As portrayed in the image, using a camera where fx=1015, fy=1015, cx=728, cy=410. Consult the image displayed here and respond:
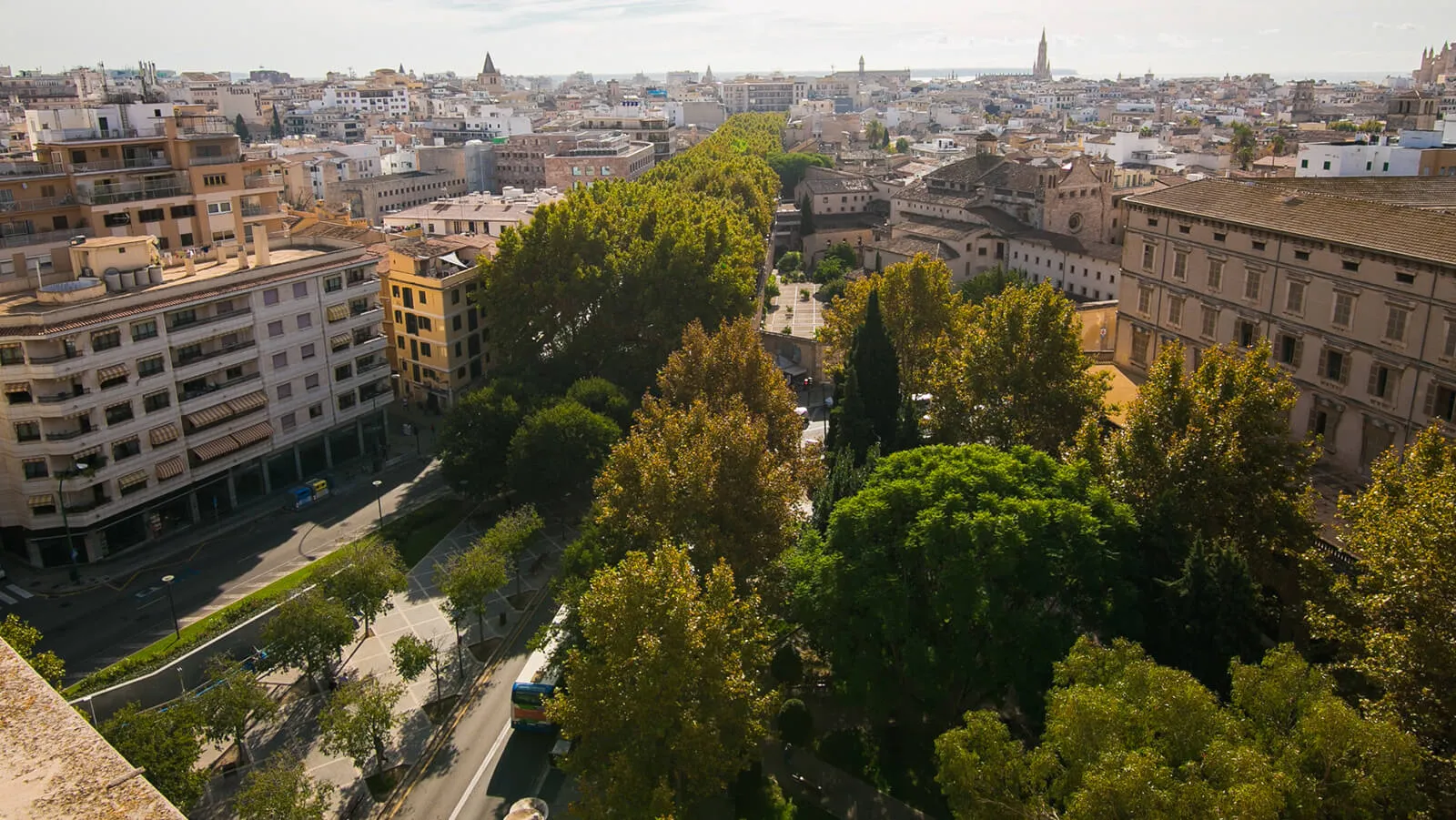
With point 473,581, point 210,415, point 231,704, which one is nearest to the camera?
point 231,704

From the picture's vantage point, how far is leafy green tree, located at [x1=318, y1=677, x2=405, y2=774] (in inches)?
1227

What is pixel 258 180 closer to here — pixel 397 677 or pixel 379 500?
pixel 379 500

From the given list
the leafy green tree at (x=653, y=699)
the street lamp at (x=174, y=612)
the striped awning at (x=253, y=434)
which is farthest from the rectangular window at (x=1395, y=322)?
the striped awning at (x=253, y=434)

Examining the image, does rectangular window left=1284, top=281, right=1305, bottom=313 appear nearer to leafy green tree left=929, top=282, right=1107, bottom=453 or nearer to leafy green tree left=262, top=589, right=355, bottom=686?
leafy green tree left=929, top=282, right=1107, bottom=453

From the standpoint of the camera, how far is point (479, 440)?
167ft

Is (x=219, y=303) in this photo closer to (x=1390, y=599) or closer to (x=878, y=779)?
Answer: (x=878, y=779)

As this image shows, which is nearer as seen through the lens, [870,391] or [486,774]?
[486,774]

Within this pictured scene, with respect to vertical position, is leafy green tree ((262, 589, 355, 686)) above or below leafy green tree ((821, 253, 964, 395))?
below

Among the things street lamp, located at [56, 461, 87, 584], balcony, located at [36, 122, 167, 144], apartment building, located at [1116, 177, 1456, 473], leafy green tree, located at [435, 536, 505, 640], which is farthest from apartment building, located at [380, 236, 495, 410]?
apartment building, located at [1116, 177, 1456, 473]

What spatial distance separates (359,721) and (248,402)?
26434mm

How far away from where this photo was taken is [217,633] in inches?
1506

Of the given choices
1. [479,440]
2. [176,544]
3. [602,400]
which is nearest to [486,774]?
[479,440]

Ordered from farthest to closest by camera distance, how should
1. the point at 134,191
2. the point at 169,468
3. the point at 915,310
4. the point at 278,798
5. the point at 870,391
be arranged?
the point at 134,191 → the point at 915,310 → the point at 870,391 → the point at 169,468 → the point at 278,798

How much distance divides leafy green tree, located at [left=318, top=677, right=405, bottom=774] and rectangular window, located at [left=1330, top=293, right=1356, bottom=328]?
3930cm
